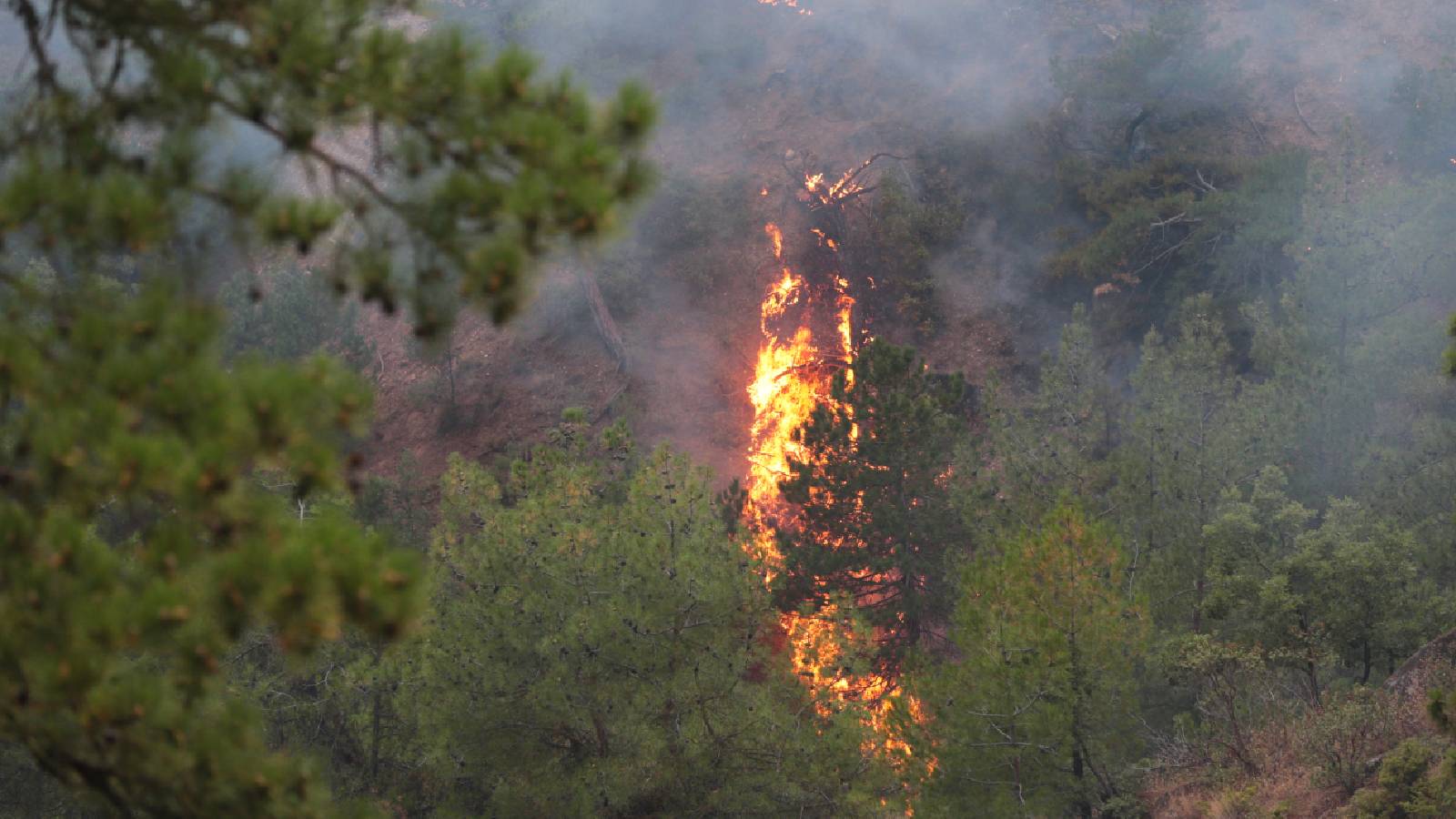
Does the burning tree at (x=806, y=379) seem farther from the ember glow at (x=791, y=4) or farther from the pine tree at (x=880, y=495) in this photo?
the ember glow at (x=791, y=4)

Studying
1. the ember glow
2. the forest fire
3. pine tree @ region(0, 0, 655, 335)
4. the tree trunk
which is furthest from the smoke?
pine tree @ region(0, 0, 655, 335)

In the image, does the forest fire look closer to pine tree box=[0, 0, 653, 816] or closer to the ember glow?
the ember glow

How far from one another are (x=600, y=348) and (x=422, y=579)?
1122 inches

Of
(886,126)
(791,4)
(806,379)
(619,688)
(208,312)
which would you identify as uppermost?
(791,4)

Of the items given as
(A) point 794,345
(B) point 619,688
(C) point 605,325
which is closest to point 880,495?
(B) point 619,688

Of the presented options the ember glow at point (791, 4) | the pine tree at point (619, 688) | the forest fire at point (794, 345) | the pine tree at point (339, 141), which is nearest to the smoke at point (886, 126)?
the ember glow at point (791, 4)

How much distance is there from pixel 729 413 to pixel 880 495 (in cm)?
1159

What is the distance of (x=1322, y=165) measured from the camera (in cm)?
2131

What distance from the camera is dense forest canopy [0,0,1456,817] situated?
353cm

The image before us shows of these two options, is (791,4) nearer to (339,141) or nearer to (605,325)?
(605,325)

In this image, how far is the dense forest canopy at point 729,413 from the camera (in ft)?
11.6

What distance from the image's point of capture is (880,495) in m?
19.0

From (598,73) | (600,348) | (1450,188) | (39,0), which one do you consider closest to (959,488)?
(1450,188)

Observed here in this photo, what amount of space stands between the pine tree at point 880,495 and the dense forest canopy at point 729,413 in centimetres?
10
